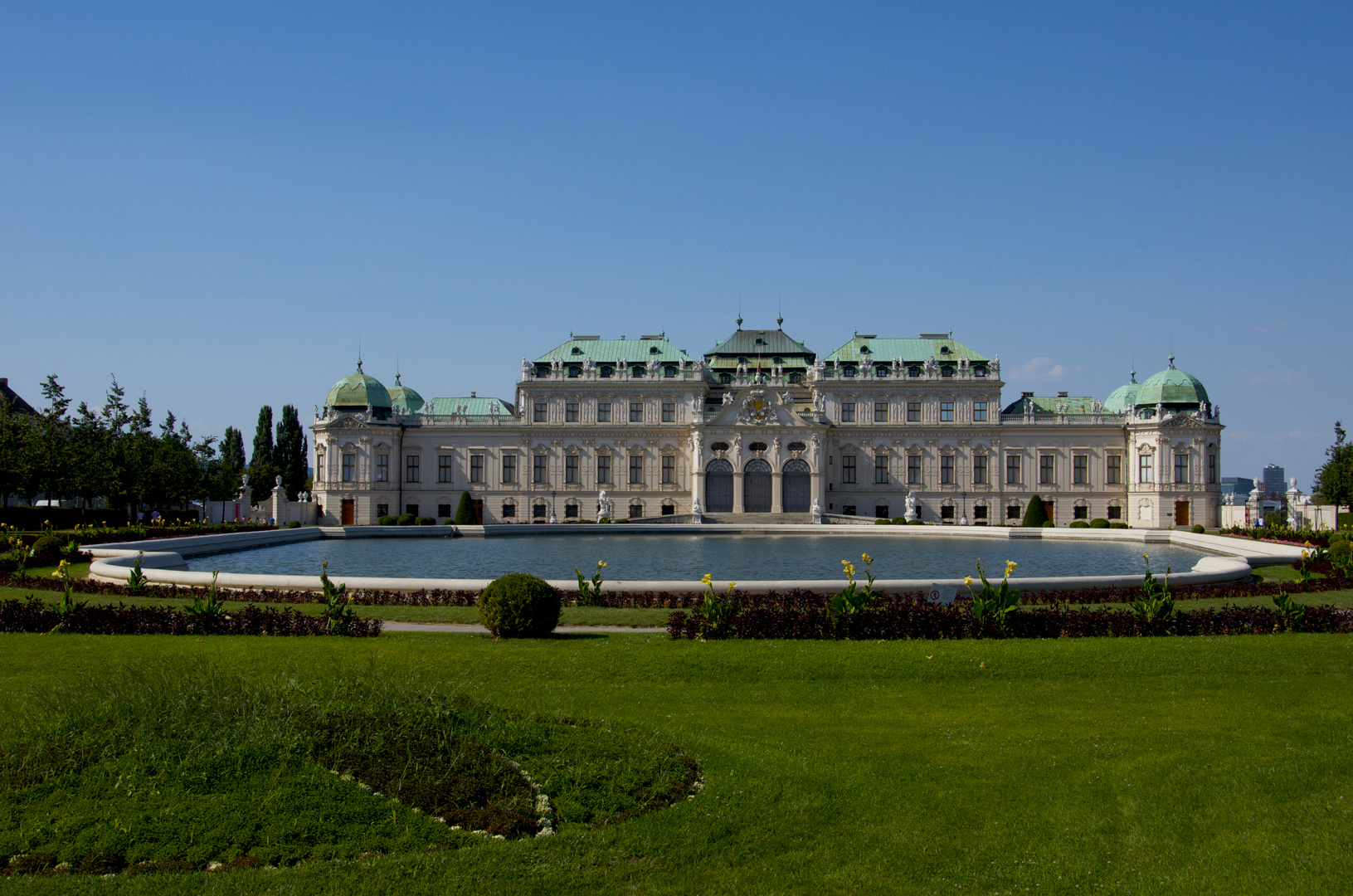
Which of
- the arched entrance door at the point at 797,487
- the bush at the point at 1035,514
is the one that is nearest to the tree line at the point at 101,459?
the arched entrance door at the point at 797,487

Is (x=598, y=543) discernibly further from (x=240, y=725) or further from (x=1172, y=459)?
(x=1172, y=459)

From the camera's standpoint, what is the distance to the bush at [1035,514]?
60566 mm

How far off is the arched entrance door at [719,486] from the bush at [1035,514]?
1937cm

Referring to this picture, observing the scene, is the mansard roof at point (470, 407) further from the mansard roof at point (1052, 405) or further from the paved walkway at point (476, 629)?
the paved walkway at point (476, 629)

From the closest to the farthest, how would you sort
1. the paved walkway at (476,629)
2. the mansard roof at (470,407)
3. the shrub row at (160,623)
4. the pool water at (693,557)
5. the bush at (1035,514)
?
the shrub row at (160,623)
the paved walkway at (476,629)
the pool water at (693,557)
the bush at (1035,514)
the mansard roof at (470,407)

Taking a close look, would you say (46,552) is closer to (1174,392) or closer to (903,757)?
(903,757)

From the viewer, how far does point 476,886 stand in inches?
253

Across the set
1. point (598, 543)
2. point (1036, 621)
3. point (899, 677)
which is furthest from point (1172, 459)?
point (899, 677)

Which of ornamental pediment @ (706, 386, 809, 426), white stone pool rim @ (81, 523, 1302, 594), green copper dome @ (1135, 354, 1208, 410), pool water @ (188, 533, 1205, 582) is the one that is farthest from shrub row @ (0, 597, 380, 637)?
green copper dome @ (1135, 354, 1208, 410)

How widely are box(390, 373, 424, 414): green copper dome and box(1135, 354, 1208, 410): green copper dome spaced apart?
52871 mm

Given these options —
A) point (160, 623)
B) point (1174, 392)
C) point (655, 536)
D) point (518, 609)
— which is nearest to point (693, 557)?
point (655, 536)

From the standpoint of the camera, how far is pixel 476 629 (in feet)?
54.7

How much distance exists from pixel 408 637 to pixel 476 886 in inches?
359

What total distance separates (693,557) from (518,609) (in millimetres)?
20980
